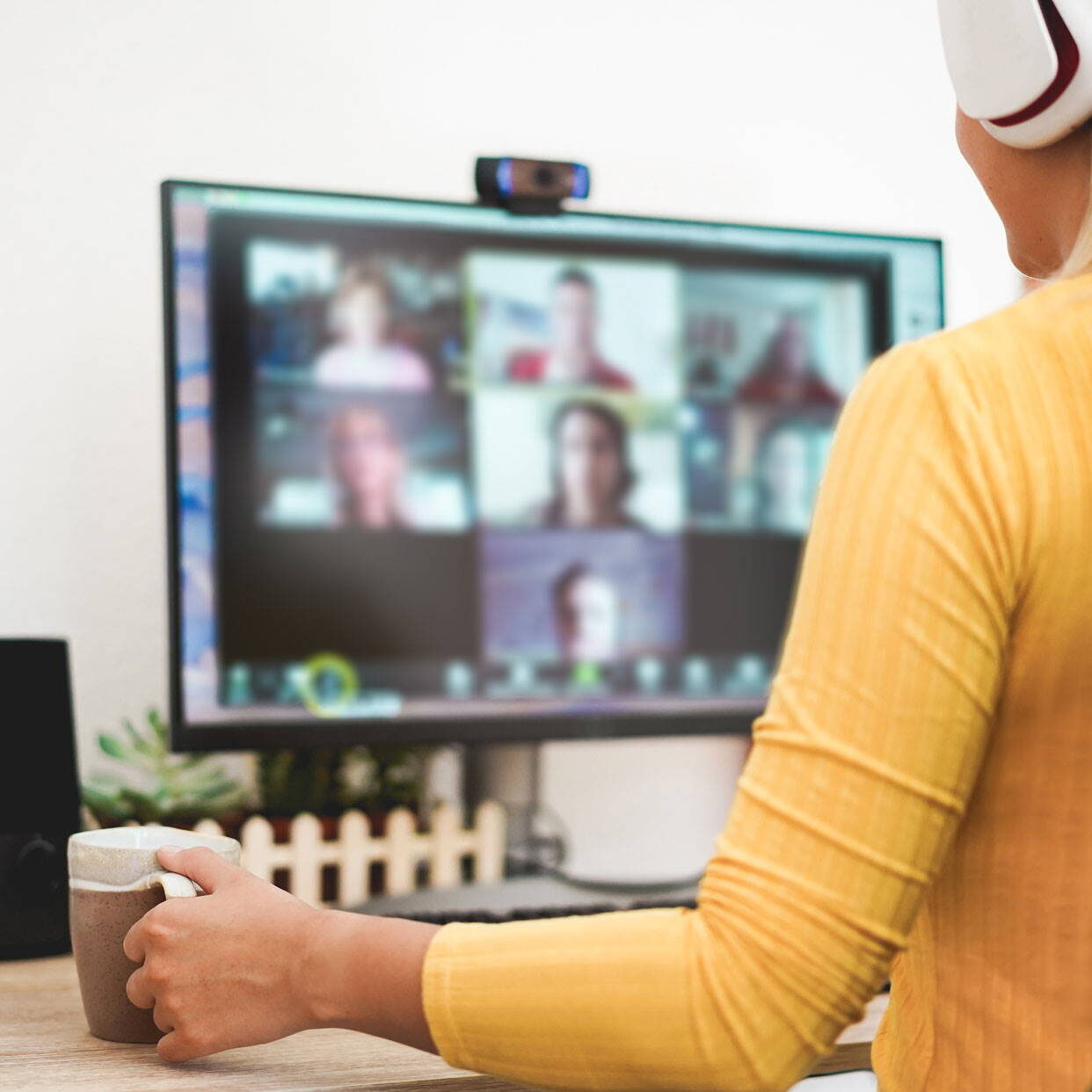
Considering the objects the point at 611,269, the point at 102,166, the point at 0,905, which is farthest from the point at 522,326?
the point at 0,905

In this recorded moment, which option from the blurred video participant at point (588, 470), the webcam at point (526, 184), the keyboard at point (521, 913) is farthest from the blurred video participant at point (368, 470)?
the keyboard at point (521, 913)

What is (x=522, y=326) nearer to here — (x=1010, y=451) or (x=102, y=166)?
(x=102, y=166)

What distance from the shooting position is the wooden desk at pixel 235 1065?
0.63 meters

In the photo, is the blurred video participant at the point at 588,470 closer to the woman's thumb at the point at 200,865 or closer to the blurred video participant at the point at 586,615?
the blurred video participant at the point at 586,615

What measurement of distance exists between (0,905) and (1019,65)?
0.85 metres

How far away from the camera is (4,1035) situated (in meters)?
0.72

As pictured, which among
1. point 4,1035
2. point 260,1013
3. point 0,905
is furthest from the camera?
point 0,905

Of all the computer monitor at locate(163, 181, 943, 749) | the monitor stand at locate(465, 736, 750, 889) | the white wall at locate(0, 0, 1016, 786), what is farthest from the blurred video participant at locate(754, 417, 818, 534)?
the white wall at locate(0, 0, 1016, 786)

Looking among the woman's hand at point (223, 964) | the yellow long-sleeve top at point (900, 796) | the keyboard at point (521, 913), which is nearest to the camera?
the yellow long-sleeve top at point (900, 796)

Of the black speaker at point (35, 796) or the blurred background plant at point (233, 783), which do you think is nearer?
the black speaker at point (35, 796)

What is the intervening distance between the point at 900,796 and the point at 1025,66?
0.32 meters

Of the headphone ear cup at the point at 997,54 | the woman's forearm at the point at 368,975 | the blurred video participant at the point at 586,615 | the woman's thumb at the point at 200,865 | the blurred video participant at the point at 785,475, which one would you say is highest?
the headphone ear cup at the point at 997,54

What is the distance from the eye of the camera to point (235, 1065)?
67 cm

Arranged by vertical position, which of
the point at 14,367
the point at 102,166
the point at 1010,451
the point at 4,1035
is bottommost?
the point at 4,1035
